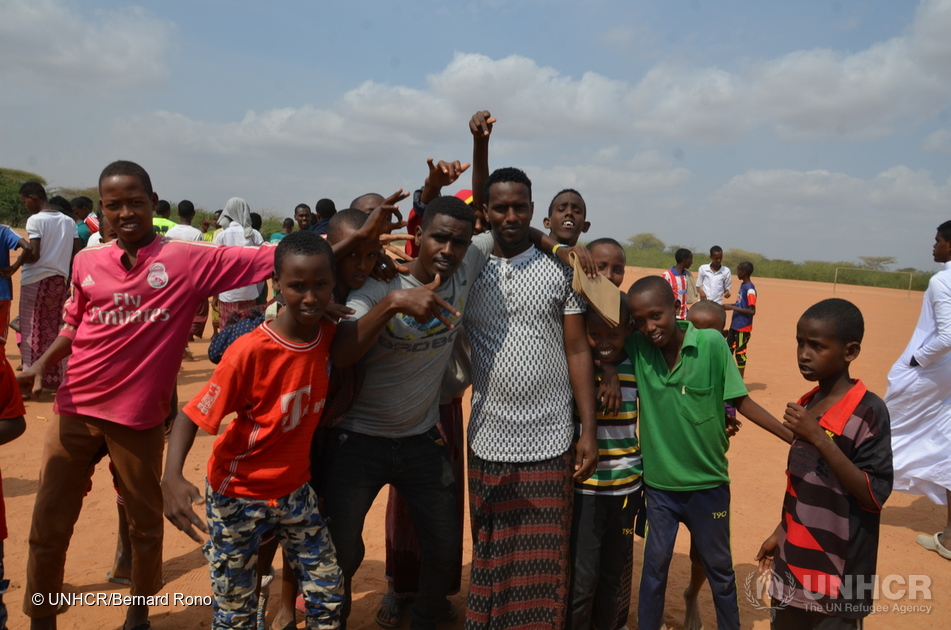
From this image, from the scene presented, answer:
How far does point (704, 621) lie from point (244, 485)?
277 centimetres

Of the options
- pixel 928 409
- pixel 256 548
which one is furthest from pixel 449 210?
pixel 928 409

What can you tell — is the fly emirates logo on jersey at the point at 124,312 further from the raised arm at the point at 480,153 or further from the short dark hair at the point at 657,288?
the short dark hair at the point at 657,288

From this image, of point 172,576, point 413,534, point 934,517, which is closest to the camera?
point 413,534

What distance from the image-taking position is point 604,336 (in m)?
2.96

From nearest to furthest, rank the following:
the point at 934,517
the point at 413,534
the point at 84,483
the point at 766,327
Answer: the point at 84,483, the point at 413,534, the point at 934,517, the point at 766,327

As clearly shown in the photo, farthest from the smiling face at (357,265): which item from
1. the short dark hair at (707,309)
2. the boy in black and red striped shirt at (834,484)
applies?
the short dark hair at (707,309)

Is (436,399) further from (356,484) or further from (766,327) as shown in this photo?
(766,327)

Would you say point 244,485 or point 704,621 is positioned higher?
point 244,485

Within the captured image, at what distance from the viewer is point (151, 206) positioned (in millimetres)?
2973

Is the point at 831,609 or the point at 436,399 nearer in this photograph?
the point at 831,609

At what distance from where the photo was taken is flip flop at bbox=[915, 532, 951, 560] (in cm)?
467

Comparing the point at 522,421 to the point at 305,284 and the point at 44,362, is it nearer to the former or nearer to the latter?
the point at 305,284

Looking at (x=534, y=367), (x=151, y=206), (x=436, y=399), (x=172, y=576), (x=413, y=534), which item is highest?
(x=151, y=206)

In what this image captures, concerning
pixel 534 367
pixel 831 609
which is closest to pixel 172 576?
pixel 534 367
